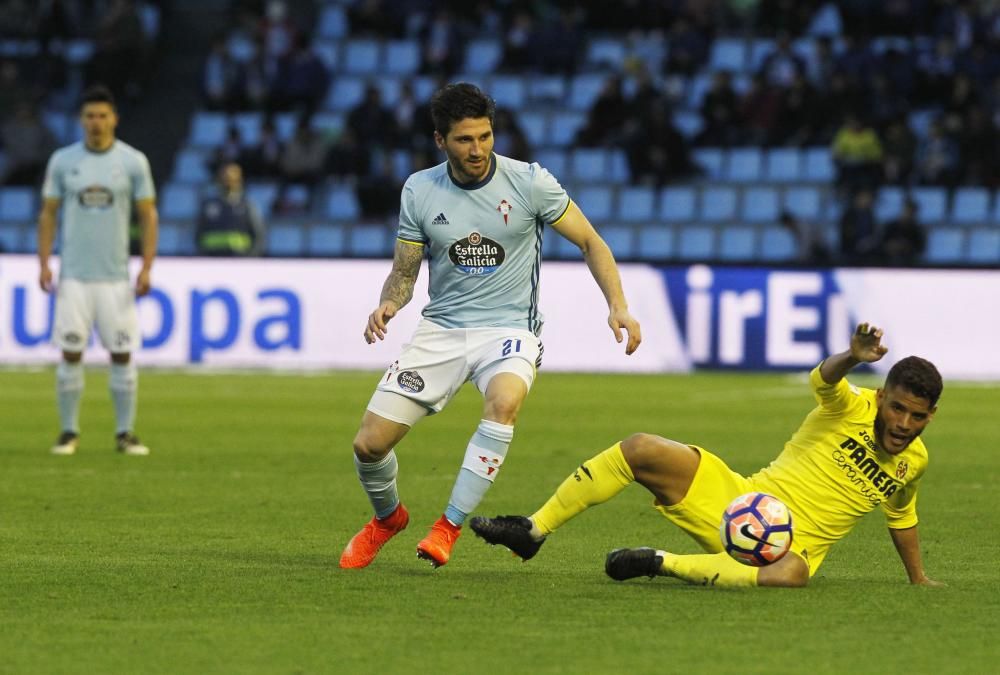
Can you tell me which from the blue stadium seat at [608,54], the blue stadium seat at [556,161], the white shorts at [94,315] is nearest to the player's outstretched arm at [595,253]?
the white shorts at [94,315]

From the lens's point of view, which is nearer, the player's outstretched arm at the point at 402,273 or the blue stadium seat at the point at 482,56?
the player's outstretched arm at the point at 402,273

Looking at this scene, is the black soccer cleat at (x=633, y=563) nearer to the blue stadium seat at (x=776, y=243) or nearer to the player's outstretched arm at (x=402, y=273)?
the player's outstretched arm at (x=402, y=273)

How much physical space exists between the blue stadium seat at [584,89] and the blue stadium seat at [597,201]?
2.06 meters

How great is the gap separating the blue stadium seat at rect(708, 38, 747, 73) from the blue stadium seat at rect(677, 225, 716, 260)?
11.1ft

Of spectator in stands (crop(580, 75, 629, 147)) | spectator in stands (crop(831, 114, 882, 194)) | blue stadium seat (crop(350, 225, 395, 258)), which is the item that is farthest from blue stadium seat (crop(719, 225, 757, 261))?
blue stadium seat (crop(350, 225, 395, 258))

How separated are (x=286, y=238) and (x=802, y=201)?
6.53m

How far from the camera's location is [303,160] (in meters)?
25.0

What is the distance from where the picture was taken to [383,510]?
7.70 meters

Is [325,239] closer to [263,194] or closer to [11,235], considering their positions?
[263,194]

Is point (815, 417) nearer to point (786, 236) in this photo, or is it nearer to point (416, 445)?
point (416, 445)

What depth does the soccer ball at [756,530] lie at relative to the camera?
6.89 meters

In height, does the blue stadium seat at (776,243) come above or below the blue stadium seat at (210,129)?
below

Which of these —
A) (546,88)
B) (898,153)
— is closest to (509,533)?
(898,153)

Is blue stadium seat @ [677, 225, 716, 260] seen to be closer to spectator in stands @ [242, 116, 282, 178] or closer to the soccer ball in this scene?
spectator in stands @ [242, 116, 282, 178]
